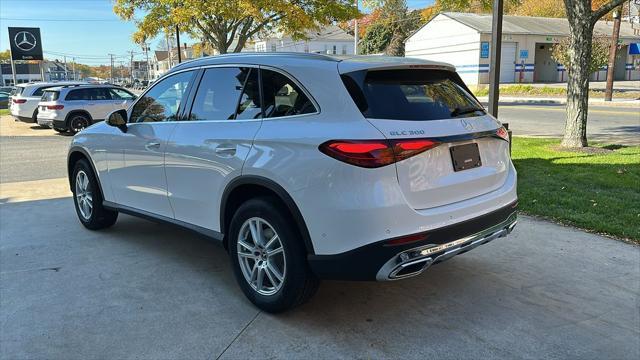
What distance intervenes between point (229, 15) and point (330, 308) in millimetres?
17894

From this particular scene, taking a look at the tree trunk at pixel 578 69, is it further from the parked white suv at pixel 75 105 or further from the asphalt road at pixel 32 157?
the parked white suv at pixel 75 105

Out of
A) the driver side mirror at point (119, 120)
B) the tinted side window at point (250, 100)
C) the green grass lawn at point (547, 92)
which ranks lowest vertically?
the green grass lawn at point (547, 92)

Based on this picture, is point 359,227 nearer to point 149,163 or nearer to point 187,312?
point 187,312

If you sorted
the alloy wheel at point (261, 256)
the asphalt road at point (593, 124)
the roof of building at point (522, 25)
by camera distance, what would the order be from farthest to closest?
1. the roof of building at point (522, 25)
2. the asphalt road at point (593, 124)
3. the alloy wheel at point (261, 256)

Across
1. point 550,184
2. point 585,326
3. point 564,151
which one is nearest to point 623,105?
point 564,151

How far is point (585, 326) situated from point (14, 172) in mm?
9985

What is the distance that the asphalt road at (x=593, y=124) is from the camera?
42.5ft

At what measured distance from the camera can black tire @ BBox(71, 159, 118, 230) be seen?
222 inches

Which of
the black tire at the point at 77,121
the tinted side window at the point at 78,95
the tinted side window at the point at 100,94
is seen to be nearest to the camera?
the black tire at the point at 77,121

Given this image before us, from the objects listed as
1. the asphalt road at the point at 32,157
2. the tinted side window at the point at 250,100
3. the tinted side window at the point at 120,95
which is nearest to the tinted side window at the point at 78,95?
the tinted side window at the point at 120,95

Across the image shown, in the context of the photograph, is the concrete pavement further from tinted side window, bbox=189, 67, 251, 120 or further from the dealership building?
the dealership building

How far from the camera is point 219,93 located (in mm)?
4113

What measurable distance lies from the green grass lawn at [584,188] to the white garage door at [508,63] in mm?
38081

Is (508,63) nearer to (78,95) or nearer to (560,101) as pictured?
(560,101)
